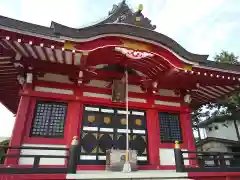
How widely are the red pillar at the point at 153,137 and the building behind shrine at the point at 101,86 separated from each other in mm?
36

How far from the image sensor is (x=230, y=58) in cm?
1712

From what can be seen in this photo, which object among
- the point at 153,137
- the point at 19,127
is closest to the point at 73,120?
the point at 19,127

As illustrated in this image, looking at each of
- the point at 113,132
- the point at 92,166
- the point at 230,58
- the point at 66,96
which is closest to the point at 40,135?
the point at 66,96

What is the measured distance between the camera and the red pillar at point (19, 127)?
5.43 m

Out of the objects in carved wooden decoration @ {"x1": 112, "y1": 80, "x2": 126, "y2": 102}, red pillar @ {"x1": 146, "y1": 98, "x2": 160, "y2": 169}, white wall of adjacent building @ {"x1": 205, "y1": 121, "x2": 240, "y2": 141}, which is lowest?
red pillar @ {"x1": 146, "y1": 98, "x2": 160, "y2": 169}

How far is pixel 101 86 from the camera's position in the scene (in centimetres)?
709

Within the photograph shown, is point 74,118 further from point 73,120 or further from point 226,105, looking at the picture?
point 226,105

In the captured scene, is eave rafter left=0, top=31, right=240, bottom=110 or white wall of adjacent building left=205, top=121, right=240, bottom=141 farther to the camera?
white wall of adjacent building left=205, top=121, right=240, bottom=141

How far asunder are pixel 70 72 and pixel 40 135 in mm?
2449

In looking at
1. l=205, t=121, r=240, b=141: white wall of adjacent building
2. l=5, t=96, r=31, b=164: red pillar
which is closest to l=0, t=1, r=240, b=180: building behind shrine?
l=5, t=96, r=31, b=164: red pillar

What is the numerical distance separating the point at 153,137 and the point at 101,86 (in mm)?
2914

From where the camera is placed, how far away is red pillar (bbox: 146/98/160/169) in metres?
6.66

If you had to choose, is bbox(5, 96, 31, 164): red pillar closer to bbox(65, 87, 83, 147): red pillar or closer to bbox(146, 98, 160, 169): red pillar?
bbox(65, 87, 83, 147): red pillar

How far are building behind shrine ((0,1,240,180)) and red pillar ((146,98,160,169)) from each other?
36mm
